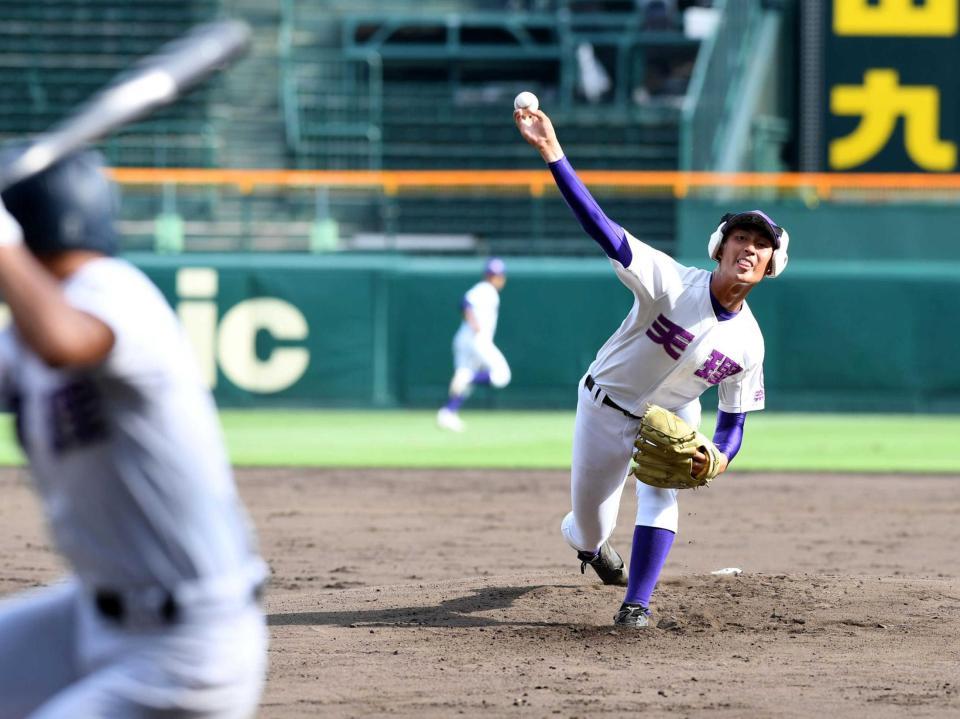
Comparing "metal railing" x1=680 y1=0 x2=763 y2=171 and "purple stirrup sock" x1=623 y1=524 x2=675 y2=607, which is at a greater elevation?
"metal railing" x1=680 y1=0 x2=763 y2=171

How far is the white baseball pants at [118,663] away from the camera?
8.65 feet

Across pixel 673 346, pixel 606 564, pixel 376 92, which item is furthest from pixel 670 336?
pixel 376 92

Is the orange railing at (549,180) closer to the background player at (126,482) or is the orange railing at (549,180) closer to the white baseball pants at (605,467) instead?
the white baseball pants at (605,467)

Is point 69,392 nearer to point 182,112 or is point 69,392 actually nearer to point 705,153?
point 705,153

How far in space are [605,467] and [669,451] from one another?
0.48 meters

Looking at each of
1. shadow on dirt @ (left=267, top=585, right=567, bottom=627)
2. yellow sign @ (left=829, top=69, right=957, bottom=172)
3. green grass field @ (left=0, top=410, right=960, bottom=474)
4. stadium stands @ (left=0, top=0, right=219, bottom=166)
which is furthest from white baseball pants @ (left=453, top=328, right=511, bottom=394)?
shadow on dirt @ (left=267, top=585, right=567, bottom=627)

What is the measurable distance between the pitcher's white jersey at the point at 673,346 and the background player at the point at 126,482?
335 cm

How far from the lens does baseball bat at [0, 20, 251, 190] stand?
2.54 metres

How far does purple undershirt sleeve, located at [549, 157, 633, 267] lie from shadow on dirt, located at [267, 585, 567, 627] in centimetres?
164

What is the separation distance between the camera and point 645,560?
611 cm

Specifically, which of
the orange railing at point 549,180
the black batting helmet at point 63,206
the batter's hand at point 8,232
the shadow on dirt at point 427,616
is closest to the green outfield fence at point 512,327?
the orange railing at point 549,180

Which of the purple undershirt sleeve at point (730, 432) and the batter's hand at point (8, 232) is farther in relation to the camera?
the purple undershirt sleeve at point (730, 432)

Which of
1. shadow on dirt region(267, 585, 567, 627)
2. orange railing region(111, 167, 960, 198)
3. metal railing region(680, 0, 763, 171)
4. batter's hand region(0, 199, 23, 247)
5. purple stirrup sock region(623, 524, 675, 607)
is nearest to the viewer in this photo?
batter's hand region(0, 199, 23, 247)

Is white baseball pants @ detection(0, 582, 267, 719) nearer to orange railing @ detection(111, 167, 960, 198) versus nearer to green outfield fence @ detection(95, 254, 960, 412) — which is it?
green outfield fence @ detection(95, 254, 960, 412)
